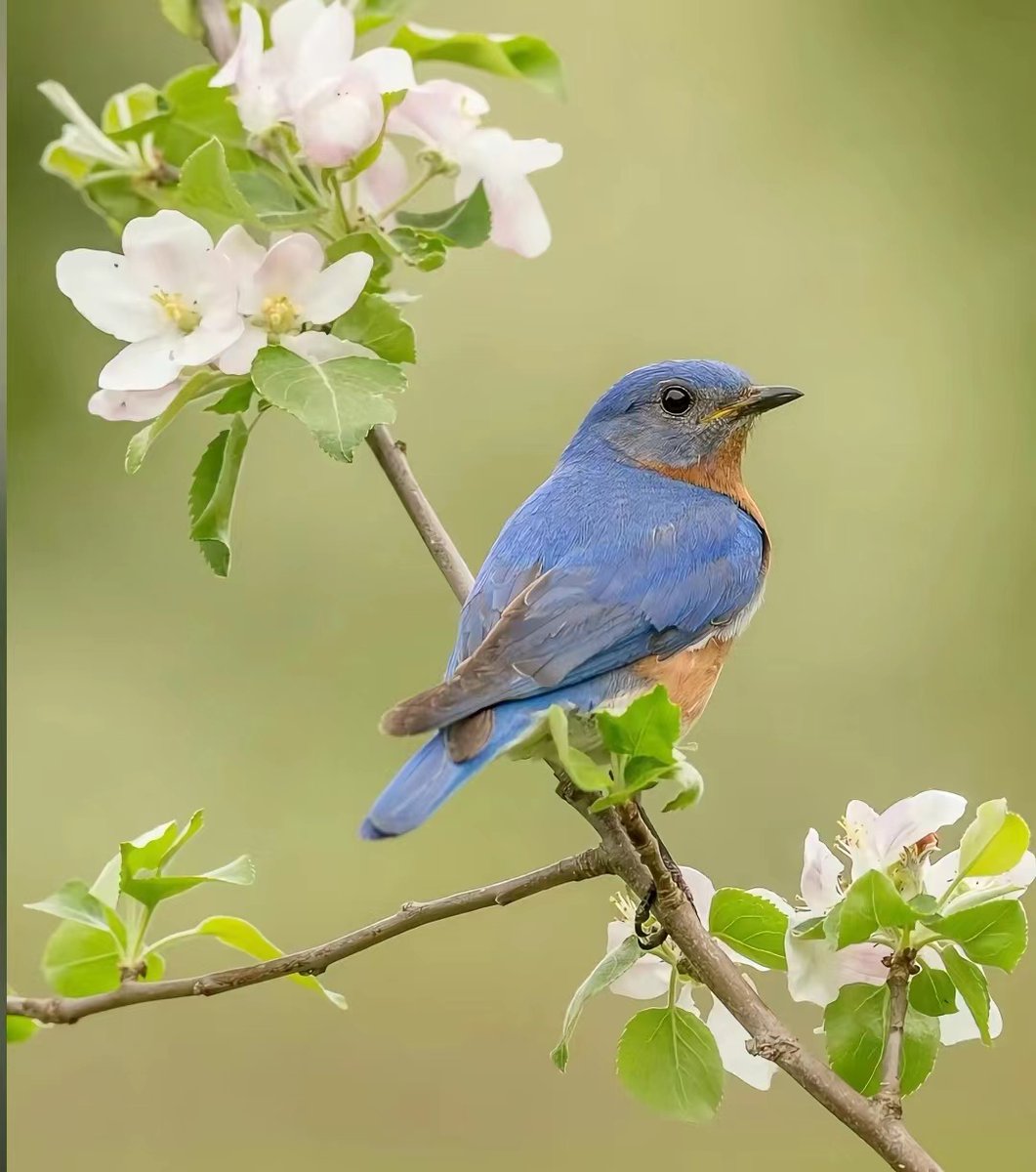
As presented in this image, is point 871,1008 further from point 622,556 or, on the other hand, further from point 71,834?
point 71,834

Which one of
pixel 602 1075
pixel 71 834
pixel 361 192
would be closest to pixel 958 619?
pixel 602 1075

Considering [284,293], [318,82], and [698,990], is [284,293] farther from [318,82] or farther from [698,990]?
[698,990]

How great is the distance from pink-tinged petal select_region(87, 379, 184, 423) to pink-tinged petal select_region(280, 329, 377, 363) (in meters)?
0.13

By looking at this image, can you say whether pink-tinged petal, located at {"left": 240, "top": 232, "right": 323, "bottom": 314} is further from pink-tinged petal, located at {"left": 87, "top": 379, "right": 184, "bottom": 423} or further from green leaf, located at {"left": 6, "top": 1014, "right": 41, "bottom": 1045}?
green leaf, located at {"left": 6, "top": 1014, "right": 41, "bottom": 1045}

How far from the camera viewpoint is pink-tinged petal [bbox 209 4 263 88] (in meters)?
1.81

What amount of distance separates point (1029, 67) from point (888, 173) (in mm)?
1037

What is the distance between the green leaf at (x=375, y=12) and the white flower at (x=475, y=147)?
0.12 metres

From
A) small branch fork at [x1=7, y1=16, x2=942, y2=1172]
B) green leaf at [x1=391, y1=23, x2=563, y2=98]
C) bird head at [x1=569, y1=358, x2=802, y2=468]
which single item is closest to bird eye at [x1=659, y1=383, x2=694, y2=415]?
bird head at [x1=569, y1=358, x2=802, y2=468]

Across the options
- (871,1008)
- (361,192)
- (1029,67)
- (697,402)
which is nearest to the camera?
(871,1008)

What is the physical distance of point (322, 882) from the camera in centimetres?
575

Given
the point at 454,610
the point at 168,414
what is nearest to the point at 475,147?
the point at 168,414

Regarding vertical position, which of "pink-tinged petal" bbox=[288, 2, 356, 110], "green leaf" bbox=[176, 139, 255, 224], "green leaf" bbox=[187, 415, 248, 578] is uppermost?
"pink-tinged petal" bbox=[288, 2, 356, 110]

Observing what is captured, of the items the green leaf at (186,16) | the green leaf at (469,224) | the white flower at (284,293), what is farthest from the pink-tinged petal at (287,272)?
the green leaf at (186,16)

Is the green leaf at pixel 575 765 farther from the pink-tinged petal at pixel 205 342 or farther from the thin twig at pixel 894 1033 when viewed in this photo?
the pink-tinged petal at pixel 205 342
